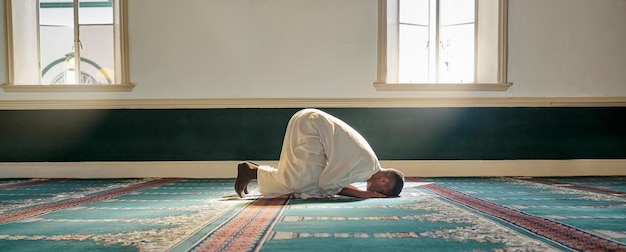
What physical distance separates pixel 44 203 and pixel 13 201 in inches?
12.0

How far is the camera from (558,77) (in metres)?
5.54

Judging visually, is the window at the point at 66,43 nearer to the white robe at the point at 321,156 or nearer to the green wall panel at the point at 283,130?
the green wall panel at the point at 283,130

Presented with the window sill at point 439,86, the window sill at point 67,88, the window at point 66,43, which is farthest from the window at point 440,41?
the window at point 66,43

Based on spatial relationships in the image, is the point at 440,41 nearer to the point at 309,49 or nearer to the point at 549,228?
the point at 309,49

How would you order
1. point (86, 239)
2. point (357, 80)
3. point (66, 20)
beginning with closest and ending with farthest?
point (86, 239)
point (357, 80)
point (66, 20)

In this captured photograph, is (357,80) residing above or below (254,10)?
below

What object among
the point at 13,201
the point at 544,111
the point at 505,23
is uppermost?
the point at 505,23

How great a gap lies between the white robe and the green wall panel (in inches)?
86.4

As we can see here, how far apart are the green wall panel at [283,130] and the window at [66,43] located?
1.70 feet

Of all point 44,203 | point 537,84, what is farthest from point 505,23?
point 44,203

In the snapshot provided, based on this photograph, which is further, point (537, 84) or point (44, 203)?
point (537, 84)

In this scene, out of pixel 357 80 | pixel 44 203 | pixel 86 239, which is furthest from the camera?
pixel 357 80

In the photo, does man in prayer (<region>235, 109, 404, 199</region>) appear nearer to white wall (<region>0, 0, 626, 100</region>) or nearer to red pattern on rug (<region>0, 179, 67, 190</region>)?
white wall (<region>0, 0, 626, 100</region>)

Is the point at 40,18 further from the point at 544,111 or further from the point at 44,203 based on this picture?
the point at 544,111
